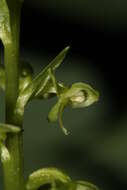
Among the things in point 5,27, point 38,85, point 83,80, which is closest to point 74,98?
point 38,85

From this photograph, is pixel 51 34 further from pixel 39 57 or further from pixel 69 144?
pixel 69 144

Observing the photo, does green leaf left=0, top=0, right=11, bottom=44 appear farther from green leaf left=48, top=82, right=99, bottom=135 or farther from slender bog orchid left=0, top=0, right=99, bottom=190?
green leaf left=48, top=82, right=99, bottom=135

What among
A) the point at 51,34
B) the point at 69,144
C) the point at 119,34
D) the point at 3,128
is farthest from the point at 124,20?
the point at 3,128

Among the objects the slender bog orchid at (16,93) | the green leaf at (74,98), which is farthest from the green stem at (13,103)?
the green leaf at (74,98)

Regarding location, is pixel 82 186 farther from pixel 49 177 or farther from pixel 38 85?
pixel 38 85

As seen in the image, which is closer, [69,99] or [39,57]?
[69,99]

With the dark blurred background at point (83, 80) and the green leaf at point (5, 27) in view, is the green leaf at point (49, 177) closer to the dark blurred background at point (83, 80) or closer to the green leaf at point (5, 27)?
the green leaf at point (5, 27)
